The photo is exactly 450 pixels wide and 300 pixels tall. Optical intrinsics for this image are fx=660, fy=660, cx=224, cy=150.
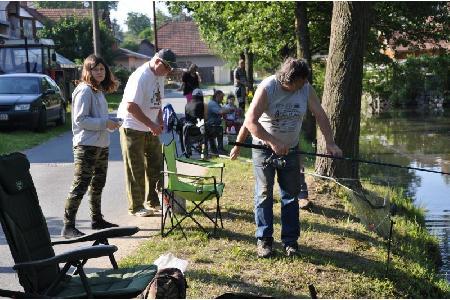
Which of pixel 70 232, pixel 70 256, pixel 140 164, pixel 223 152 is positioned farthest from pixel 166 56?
pixel 223 152

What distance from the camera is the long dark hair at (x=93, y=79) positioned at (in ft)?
21.1

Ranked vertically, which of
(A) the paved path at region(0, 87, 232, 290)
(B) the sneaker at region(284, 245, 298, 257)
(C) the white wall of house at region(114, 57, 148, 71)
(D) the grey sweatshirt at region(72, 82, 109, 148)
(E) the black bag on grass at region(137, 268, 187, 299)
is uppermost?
(C) the white wall of house at region(114, 57, 148, 71)

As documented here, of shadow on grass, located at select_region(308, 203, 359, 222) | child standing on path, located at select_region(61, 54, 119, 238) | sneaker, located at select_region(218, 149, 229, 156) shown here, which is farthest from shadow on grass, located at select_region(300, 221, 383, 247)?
sneaker, located at select_region(218, 149, 229, 156)

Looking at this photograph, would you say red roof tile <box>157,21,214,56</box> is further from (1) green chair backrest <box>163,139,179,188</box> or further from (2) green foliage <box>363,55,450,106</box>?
(1) green chair backrest <box>163,139,179,188</box>

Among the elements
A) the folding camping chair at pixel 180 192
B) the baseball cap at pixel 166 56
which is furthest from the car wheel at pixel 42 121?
the folding camping chair at pixel 180 192

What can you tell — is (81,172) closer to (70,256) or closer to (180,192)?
(180,192)

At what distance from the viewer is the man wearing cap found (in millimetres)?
7062

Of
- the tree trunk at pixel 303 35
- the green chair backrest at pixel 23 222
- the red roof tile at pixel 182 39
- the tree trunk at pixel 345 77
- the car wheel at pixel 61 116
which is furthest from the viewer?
the red roof tile at pixel 182 39

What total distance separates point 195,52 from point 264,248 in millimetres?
70237

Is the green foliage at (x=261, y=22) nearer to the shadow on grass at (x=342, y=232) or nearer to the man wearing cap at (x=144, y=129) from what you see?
the man wearing cap at (x=144, y=129)

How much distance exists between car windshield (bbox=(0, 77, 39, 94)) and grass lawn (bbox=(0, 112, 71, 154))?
1.10m

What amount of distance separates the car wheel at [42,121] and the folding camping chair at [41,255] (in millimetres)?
12875

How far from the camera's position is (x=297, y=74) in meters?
5.65

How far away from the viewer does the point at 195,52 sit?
75.1m
